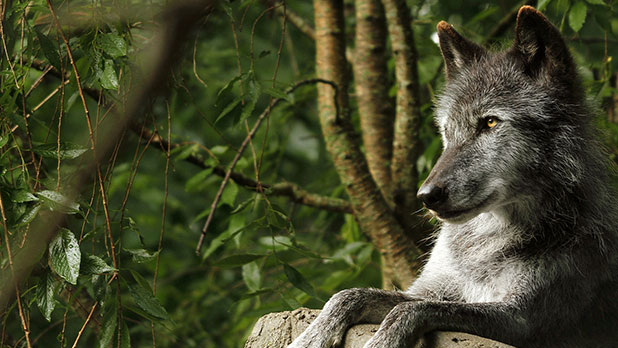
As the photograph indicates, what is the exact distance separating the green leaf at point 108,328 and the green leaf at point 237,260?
1.13 m

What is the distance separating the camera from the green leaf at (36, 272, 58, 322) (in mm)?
3730

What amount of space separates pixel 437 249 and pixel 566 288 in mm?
928

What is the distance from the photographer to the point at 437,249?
14.8 feet

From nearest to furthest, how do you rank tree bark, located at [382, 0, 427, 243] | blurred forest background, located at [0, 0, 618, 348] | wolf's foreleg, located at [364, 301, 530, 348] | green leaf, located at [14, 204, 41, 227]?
wolf's foreleg, located at [364, 301, 530, 348]
green leaf, located at [14, 204, 41, 227]
blurred forest background, located at [0, 0, 618, 348]
tree bark, located at [382, 0, 427, 243]

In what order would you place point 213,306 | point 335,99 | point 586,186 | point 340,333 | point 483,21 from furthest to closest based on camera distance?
point 213,306
point 483,21
point 335,99
point 586,186
point 340,333

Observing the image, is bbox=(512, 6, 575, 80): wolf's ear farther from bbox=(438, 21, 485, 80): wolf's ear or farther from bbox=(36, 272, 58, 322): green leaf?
bbox=(36, 272, 58, 322): green leaf

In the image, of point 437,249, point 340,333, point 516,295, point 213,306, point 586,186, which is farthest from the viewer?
point 213,306

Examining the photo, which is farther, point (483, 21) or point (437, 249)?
point (483, 21)

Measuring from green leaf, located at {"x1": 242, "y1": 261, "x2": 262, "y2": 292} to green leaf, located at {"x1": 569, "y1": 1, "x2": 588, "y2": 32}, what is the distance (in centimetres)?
306

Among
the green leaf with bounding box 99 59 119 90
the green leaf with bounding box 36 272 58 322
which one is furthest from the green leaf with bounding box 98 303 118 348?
the green leaf with bounding box 99 59 119 90

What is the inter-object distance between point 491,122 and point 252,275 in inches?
96.0

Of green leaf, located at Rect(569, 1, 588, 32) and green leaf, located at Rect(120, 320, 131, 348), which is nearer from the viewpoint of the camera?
green leaf, located at Rect(120, 320, 131, 348)

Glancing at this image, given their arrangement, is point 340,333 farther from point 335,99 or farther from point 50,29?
point 335,99

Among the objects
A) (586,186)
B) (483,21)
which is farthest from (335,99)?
(586,186)
